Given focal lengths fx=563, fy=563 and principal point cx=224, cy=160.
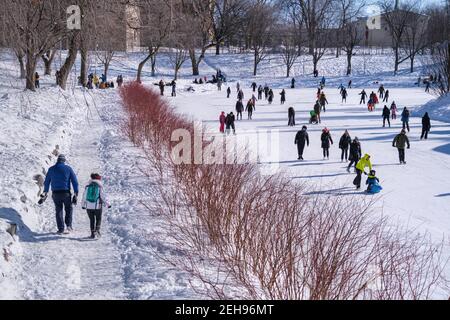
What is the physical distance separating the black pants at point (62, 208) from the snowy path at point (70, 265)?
18 centimetres

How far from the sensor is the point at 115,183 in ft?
36.9

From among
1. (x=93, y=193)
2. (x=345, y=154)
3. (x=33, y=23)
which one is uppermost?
(x=33, y=23)

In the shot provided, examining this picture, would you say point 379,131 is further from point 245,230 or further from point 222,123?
point 245,230

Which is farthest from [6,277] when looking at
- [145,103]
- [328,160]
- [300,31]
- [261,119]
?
[300,31]

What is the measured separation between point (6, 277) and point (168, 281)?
6.04 feet

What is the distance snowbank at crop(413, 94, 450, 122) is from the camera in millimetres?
27516

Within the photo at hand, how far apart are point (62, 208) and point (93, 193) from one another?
0.56m

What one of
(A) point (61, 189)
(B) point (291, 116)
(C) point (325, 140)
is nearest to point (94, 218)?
(A) point (61, 189)

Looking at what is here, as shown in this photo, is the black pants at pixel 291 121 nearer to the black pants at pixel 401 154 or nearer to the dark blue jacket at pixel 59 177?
the black pants at pixel 401 154

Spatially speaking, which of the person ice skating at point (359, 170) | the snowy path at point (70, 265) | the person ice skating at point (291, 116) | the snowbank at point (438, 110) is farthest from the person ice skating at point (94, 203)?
the snowbank at point (438, 110)

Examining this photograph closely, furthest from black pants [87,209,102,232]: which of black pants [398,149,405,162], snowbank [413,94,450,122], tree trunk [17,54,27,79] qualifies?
snowbank [413,94,450,122]

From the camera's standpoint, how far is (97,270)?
22.7 feet

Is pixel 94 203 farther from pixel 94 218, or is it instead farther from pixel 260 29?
pixel 260 29

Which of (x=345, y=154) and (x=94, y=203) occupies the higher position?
(x=94, y=203)
